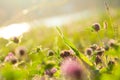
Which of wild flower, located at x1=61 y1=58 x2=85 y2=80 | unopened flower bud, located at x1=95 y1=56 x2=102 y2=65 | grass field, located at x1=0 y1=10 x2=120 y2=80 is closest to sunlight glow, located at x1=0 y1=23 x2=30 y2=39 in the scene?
grass field, located at x1=0 y1=10 x2=120 y2=80

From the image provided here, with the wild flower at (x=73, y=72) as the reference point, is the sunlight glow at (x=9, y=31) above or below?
above

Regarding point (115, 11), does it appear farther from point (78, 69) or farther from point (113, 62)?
point (78, 69)

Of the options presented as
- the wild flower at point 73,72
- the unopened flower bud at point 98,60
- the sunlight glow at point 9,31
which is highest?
the sunlight glow at point 9,31

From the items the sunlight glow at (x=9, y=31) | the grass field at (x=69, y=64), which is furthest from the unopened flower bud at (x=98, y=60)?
the sunlight glow at (x=9, y=31)

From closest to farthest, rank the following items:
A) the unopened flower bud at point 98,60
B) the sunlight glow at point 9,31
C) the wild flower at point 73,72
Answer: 1. the wild flower at point 73,72
2. the unopened flower bud at point 98,60
3. the sunlight glow at point 9,31

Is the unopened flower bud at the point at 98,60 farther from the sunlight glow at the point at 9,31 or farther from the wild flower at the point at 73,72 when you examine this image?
the sunlight glow at the point at 9,31

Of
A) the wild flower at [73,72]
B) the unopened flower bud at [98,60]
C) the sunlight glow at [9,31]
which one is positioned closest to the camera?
the wild flower at [73,72]

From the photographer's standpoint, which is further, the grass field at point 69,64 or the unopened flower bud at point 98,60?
the unopened flower bud at point 98,60

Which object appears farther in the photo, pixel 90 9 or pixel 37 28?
pixel 90 9

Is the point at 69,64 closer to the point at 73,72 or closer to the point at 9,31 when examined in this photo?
the point at 73,72

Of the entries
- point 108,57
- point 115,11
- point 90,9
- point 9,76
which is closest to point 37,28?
point 115,11

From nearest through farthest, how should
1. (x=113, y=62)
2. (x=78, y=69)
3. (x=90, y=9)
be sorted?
(x=78, y=69) < (x=113, y=62) < (x=90, y=9)
